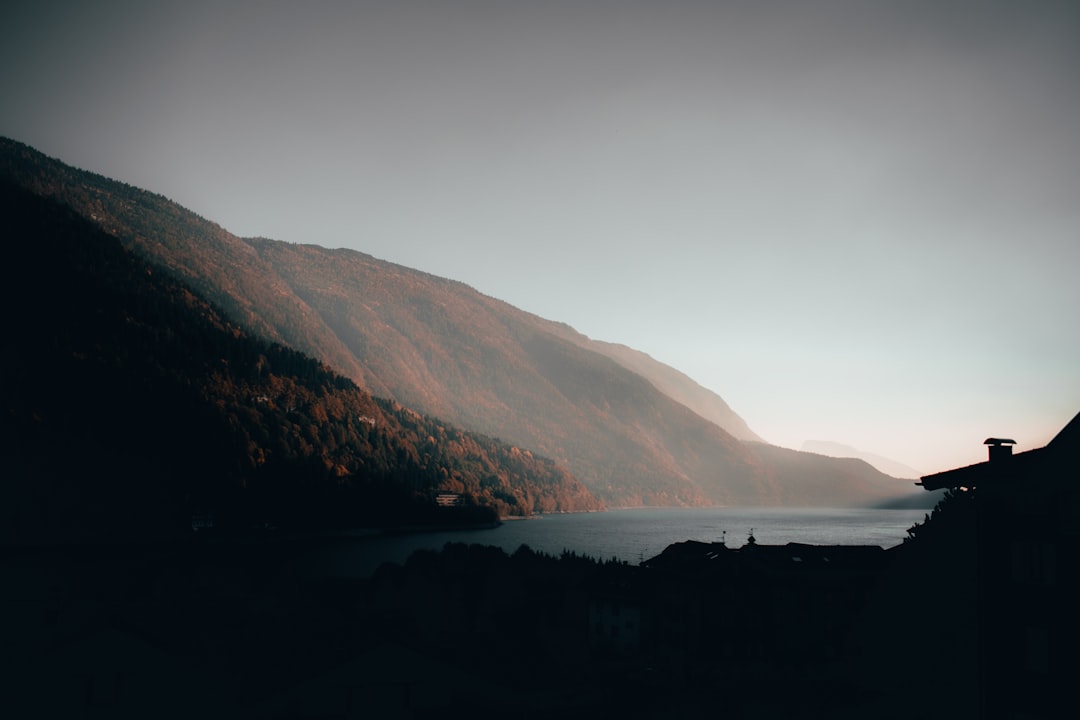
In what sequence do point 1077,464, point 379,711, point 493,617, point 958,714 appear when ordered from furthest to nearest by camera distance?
point 493,617 → point 379,711 → point 958,714 → point 1077,464

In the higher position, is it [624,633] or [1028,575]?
[1028,575]

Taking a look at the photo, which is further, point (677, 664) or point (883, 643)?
point (677, 664)

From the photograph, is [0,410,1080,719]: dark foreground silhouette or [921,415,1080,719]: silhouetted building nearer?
[921,415,1080,719]: silhouetted building

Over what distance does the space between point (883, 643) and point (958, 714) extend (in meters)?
7.05

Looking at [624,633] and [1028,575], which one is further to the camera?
[624,633]

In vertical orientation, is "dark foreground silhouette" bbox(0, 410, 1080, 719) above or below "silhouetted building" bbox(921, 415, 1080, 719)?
below

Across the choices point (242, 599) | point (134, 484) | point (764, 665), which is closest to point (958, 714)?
point (764, 665)

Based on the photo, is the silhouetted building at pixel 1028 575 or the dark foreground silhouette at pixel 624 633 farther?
the dark foreground silhouette at pixel 624 633

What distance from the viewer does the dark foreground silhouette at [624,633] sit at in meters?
17.6

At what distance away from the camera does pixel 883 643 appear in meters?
25.9

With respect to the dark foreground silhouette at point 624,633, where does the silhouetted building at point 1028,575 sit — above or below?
above

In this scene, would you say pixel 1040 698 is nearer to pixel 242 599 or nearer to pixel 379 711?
pixel 379 711

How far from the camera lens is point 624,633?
228ft

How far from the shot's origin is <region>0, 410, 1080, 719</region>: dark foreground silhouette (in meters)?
17.6
